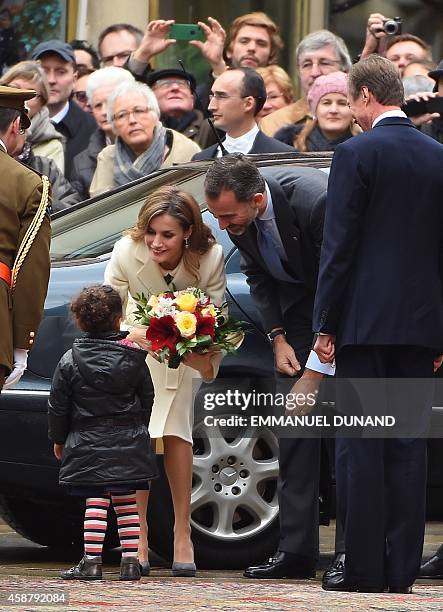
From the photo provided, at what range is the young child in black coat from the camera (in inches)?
315

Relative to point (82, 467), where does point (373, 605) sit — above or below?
below

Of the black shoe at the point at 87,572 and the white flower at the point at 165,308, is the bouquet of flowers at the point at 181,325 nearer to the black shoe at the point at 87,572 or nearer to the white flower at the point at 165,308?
the white flower at the point at 165,308

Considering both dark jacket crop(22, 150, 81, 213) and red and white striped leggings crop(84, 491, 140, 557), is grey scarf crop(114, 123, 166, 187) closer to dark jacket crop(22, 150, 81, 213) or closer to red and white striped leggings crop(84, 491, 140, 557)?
dark jacket crop(22, 150, 81, 213)

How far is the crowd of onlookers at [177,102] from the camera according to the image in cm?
1123

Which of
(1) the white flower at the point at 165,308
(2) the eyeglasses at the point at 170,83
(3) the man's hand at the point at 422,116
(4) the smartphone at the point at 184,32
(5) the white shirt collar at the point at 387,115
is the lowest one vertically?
(1) the white flower at the point at 165,308

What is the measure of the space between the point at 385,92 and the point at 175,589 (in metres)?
2.17

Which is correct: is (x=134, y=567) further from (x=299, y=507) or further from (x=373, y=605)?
(x=373, y=605)

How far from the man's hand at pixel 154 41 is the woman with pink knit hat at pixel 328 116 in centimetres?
180

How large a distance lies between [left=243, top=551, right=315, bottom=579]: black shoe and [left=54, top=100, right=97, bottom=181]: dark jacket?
5.09m

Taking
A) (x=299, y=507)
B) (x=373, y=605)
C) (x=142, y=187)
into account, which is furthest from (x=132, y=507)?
(x=142, y=187)

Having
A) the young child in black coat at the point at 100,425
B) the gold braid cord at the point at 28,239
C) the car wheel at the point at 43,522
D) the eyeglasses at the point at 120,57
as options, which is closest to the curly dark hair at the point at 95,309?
the young child in black coat at the point at 100,425

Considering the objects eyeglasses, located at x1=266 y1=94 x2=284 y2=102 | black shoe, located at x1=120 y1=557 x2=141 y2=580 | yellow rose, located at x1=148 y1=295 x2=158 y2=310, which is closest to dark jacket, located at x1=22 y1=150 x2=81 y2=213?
eyeglasses, located at x1=266 y1=94 x2=284 y2=102

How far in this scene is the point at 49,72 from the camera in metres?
13.7

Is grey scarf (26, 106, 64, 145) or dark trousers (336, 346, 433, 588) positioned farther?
grey scarf (26, 106, 64, 145)
